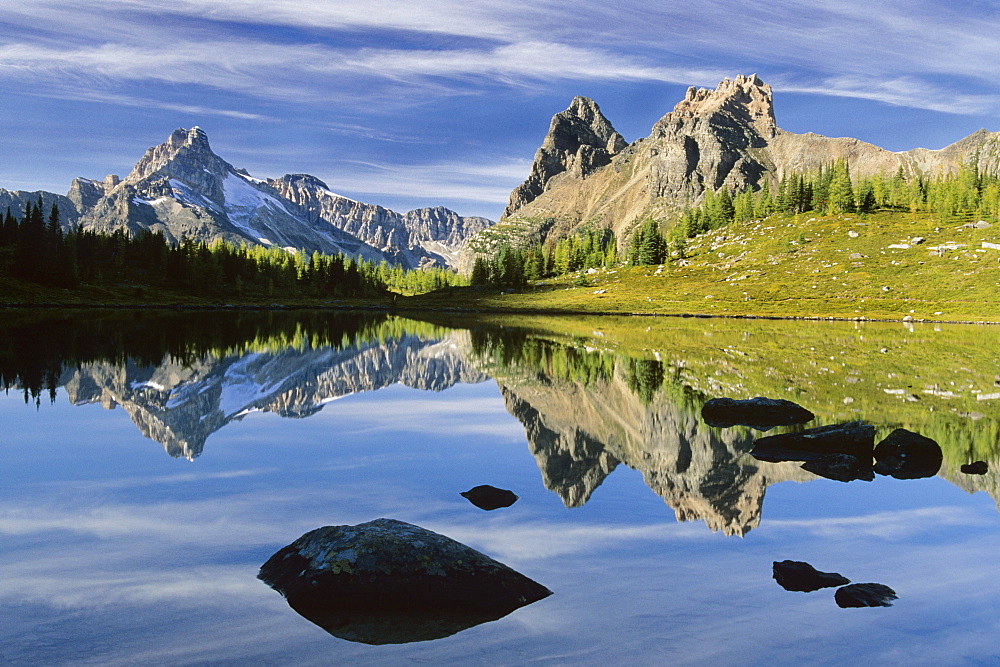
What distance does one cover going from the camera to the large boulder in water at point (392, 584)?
8859mm

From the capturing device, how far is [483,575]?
9.88 meters

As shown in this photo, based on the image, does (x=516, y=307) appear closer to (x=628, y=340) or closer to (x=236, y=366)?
(x=628, y=340)

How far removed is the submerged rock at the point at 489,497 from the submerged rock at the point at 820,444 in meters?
8.18

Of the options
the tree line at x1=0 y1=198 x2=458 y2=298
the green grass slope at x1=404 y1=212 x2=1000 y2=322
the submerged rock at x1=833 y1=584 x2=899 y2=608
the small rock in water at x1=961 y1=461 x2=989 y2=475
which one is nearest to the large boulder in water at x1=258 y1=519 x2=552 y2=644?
the submerged rock at x1=833 y1=584 x2=899 y2=608

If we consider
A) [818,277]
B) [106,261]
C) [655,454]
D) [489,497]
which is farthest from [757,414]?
[106,261]

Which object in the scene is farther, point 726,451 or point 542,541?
point 726,451

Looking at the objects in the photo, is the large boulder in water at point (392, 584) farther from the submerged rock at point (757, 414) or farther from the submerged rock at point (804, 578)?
the submerged rock at point (757, 414)

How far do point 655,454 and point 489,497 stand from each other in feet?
21.0

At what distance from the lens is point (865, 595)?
31.9 feet

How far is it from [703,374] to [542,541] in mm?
27287

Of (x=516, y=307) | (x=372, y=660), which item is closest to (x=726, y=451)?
(x=372, y=660)

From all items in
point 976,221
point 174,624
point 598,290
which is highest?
point 976,221

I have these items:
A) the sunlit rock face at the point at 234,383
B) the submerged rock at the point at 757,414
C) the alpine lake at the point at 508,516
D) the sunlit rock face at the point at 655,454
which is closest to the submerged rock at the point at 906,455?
the alpine lake at the point at 508,516

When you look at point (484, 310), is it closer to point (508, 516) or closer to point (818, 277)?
point (818, 277)
